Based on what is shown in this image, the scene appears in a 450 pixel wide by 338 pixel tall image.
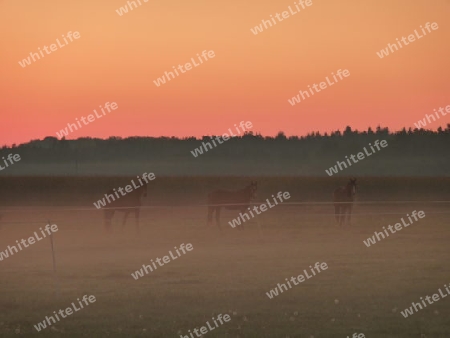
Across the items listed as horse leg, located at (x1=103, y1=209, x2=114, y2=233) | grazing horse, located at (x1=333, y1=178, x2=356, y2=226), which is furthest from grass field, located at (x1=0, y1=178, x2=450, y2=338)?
grazing horse, located at (x1=333, y1=178, x2=356, y2=226)

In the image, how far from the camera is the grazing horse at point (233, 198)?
1047 inches

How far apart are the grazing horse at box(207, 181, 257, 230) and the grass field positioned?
731 mm

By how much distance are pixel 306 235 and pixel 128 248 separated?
6.42m

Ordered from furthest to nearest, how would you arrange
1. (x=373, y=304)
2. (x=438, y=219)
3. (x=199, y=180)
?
(x=199, y=180) < (x=438, y=219) < (x=373, y=304)

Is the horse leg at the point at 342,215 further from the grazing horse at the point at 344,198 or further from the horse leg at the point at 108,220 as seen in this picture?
the horse leg at the point at 108,220

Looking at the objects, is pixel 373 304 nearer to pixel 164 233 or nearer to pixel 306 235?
pixel 306 235

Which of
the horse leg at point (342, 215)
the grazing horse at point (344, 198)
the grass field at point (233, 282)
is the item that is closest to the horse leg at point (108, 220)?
the grass field at point (233, 282)

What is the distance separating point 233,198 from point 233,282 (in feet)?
44.5

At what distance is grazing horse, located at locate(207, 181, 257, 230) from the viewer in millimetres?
26594

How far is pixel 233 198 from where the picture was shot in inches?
1085

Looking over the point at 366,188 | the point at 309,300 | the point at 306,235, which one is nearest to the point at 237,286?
the point at 309,300

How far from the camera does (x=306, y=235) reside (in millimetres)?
24719

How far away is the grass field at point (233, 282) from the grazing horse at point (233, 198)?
2.40ft

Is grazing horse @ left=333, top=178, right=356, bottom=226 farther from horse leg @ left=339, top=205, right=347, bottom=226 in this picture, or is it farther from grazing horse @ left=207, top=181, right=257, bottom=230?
grazing horse @ left=207, top=181, right=257, bottom=230
